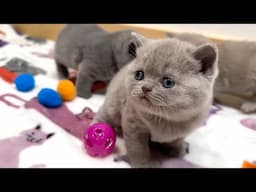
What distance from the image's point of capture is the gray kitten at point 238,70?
185 cm

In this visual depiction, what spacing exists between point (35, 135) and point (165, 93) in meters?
0.68

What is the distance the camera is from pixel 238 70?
187 centimetres

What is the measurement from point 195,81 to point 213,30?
1.22 metres

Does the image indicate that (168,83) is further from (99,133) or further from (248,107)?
(248,107)

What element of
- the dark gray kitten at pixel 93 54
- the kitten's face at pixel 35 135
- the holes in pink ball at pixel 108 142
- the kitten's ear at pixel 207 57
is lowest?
the kitten's face at pixel 35 135

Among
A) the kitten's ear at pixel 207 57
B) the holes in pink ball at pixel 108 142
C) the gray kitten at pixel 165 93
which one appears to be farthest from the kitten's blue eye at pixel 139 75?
the holes in pink ball at pixel 108 142

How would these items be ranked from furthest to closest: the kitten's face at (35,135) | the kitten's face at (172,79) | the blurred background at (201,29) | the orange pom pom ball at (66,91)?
the blurred background at (201,29), the orange pom pom ball at (66,91), the kitten's face at (35,135), the kitten's face at (172,79)

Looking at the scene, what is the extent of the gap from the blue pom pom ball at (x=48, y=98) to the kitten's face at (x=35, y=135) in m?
0.22

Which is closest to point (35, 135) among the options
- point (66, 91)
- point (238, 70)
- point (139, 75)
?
point (66, 91)

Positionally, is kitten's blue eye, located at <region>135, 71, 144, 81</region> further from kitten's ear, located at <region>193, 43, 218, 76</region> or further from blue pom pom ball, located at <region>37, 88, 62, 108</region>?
blue pom pom ball, located at <region>37, 88, 62, 108</region>

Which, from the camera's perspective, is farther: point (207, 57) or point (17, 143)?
point (17, 143)

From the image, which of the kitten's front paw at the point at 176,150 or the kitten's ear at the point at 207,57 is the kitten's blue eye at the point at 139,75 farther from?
the kitten's front paw at the point at 176,150

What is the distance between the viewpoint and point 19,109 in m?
1.69
